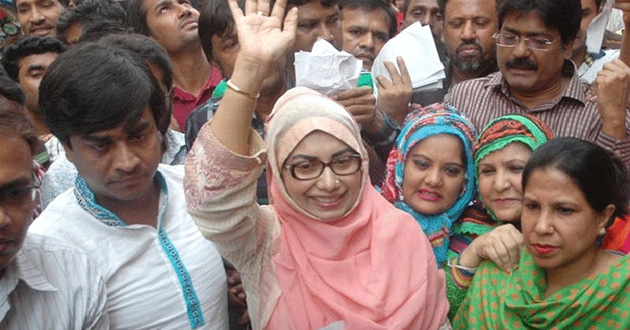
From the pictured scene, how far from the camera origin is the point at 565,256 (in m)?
2.13

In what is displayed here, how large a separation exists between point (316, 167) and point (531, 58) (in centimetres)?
133

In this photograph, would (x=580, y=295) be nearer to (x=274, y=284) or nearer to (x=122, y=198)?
(x=274, y=284)

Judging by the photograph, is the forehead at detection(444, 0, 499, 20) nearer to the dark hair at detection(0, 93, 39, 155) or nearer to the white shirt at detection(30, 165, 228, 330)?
the white shirt at detection(30, 165, 228, 330)

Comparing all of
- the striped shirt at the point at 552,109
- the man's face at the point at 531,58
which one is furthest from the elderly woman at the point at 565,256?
the man's face at the point at 531,58

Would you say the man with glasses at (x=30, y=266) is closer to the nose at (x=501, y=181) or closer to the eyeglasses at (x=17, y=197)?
the eyeglasses at (x=17, y=197)

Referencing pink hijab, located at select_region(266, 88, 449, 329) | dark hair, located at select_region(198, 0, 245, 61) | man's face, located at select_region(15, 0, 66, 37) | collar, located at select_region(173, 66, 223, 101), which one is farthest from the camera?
man's face, located at select_region(15, 0, 66, 37)

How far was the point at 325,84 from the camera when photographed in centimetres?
278

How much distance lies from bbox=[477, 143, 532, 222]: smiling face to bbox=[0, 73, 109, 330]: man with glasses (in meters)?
1.37

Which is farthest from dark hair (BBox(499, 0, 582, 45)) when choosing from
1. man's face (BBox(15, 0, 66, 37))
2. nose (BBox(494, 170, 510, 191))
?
man's face (BBox(15, 0, 66, 37))

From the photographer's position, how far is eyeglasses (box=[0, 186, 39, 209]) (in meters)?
1.57

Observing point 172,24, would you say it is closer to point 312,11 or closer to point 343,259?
point 312,11

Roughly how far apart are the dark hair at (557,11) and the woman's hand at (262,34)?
1.41 metres

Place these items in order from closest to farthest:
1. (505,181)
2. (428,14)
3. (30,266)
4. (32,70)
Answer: (30,266) < (505,181) < (32,70) < (428,14)

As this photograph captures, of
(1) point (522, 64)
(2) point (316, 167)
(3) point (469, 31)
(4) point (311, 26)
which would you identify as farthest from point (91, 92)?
(3) point (469, 31)
